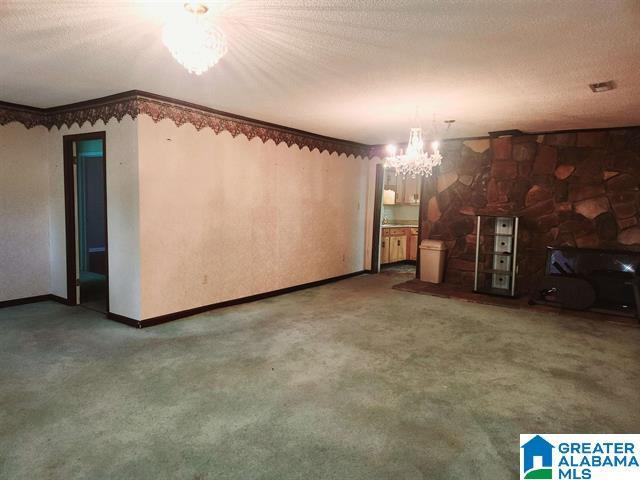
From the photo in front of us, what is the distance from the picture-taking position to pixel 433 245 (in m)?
6.77

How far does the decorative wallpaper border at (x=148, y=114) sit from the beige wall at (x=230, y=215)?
95mm

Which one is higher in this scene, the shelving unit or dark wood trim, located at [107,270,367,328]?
the shelving unit

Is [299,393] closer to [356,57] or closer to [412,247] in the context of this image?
[356,57]

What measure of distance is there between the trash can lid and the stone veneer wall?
0.13 metres

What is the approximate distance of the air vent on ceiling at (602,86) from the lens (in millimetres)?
3440

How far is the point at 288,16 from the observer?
2.32 meters

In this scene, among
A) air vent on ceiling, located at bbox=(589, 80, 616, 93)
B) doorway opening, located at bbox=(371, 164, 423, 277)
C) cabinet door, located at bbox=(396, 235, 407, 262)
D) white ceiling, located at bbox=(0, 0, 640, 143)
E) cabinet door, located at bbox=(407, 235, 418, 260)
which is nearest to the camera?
white ceiling, located at bbox=(0, 0, 640, 143)

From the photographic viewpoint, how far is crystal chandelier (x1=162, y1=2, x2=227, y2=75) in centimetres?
212

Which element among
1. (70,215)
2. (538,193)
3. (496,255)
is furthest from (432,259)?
(70,215)

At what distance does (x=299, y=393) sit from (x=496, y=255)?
171 inches

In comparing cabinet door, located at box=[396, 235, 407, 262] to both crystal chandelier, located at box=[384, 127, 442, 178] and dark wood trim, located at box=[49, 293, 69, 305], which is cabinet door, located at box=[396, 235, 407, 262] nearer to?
crystal chandelier, located at box=[384, 127, 442, 178]

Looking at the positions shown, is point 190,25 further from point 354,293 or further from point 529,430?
point 354,293

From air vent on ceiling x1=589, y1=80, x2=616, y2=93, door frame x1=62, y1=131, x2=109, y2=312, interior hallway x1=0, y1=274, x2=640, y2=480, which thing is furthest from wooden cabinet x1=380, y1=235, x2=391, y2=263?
door frame x1=62, y1=131, x2=109, y2=312

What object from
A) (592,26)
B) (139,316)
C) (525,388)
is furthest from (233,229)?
(592,26)
